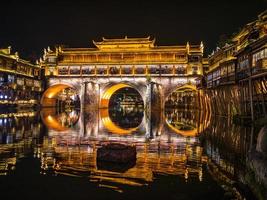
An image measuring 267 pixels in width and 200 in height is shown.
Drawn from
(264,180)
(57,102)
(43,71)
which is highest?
(43,71)

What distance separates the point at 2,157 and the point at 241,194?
1396 centimetres

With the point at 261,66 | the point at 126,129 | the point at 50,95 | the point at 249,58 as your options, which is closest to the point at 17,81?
the point at 50,95

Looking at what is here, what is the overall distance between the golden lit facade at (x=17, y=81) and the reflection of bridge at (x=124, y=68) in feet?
13.4

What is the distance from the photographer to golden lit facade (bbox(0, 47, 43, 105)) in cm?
7369

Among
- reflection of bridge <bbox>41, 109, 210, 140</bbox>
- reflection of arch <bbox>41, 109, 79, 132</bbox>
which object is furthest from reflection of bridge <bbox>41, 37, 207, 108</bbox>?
reflection of bridge <bbox>41, 109, 210, 140</bbox>

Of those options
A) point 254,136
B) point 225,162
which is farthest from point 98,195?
point 254,136

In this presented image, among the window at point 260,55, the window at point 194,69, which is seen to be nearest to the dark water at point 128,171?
the window at point 260,55

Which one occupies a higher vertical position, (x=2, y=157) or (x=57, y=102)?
(x=57, y=102)

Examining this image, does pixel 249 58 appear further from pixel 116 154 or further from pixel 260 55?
pixel 116 154

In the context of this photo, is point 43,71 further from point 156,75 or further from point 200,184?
point 200,184

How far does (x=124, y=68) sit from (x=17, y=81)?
24.8 meters

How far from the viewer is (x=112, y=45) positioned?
87000 mm

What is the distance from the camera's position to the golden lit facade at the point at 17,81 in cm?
7369

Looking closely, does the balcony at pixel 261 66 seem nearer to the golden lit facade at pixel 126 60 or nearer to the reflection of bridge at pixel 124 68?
the reflection of bridge at pixel 124 68
